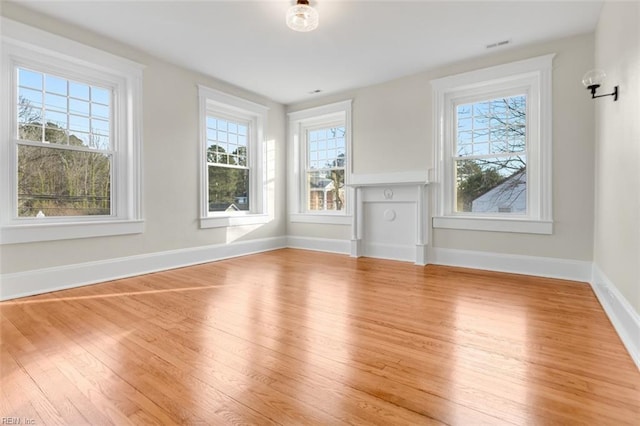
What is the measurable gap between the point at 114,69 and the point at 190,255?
240cm

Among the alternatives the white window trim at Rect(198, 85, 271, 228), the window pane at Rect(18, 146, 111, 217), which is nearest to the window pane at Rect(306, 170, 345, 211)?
the white window trim at Rect(198, 85, 271, 228)

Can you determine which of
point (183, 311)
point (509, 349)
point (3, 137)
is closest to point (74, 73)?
point (3, 137)

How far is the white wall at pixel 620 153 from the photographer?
6.50 ft

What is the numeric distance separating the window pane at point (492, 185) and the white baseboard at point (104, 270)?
11.2 feet

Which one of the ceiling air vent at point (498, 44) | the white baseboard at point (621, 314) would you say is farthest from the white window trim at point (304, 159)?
the white baseboard at point (621, 314)

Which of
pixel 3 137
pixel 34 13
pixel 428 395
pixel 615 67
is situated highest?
pixel 34 13

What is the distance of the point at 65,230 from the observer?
3275 mm

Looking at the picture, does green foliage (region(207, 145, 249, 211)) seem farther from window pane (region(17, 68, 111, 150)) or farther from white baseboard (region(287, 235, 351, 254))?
window pane (region(17, 68, 111, 150))

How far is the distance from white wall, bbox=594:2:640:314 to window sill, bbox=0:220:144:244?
4.51 m

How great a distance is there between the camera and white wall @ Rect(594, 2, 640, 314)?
1980 mm

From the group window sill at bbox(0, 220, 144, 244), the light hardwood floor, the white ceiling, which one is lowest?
the light hardwood floor

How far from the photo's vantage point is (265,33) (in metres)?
3.45

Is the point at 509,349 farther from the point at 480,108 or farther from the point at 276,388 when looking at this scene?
the point at 480,108

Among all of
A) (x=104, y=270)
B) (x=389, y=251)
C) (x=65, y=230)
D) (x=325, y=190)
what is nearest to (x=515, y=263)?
(x=389, y=251)
